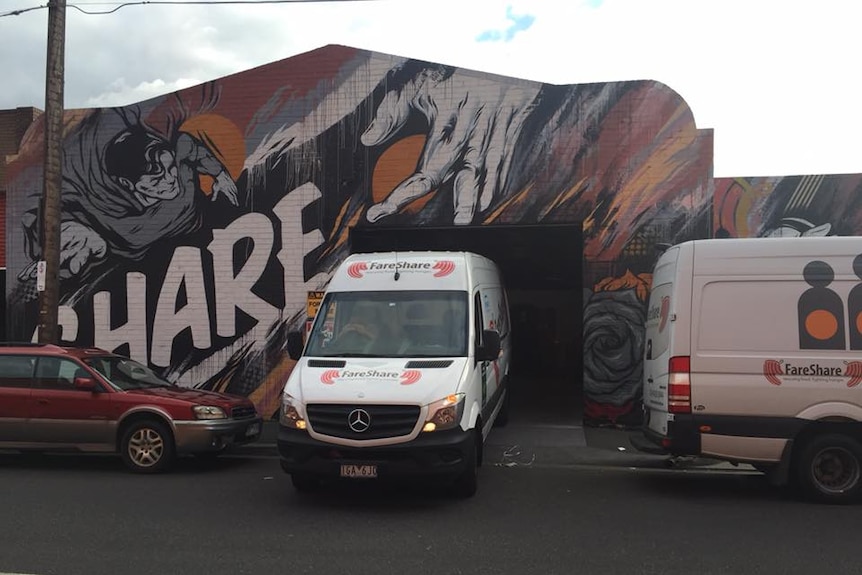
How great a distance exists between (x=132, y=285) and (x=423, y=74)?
6.69 metres

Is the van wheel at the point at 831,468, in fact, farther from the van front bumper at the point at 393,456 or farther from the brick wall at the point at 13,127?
the brick wall at the point at 13,127

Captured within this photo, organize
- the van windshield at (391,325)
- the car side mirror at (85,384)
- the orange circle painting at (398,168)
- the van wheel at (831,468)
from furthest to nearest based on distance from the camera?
1. the orange circle painting at (398,168)
2. the car side mirror at (85,384)
3. the van windshield at (391,325)
4. the van wheel at (831,468)

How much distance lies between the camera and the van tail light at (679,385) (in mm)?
7238

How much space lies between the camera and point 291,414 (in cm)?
679

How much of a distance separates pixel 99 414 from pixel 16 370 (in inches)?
55.8

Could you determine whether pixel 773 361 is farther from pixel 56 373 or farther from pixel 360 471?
pixel 56 373

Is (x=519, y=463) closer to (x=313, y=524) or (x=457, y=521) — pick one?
(x=457, y=521)

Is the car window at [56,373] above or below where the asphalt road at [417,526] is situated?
above

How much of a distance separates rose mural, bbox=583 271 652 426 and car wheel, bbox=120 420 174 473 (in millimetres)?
6743

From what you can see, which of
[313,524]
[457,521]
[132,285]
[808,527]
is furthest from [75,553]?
[132,285]

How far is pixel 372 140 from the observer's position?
12234 mm

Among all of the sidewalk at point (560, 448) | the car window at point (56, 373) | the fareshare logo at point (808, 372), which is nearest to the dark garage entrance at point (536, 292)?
the sidewalk at point (560, 448)

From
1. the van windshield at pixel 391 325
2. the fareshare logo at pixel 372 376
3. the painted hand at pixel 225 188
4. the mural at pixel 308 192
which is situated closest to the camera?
the fareshare logo at pixel 372 376

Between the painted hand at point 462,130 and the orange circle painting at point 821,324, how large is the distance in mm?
5893
